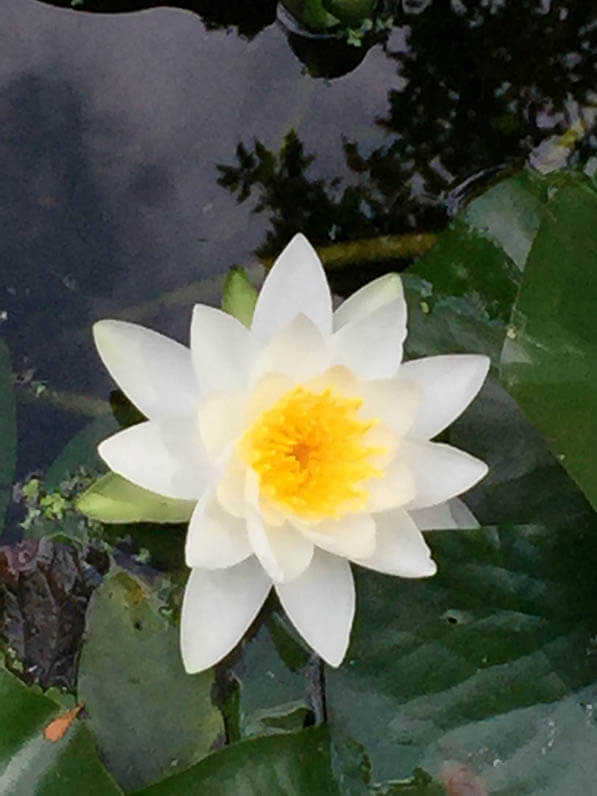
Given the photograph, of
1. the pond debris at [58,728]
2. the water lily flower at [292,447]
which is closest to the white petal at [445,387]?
the water lily flower at [292,447]

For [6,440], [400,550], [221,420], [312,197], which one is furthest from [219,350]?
[312,197]

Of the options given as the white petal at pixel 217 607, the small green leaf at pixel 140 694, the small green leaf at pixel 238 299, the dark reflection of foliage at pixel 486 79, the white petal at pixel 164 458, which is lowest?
the small green leaf at pixel 140 694

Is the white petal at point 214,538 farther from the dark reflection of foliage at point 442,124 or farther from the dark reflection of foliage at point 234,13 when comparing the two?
→ the dark reflection of foliage at point 234,13

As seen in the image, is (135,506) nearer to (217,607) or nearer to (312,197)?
(217,607)

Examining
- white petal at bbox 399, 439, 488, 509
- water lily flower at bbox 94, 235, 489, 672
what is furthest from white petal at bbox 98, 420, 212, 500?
white petal at bbox 399, 439, 488, 509

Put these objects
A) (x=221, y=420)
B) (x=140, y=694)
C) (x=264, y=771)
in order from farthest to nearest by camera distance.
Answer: (x=140, y=694), (x=264, y=771), (x=221, y=420)

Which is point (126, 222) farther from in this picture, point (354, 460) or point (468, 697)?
point (468, 697)

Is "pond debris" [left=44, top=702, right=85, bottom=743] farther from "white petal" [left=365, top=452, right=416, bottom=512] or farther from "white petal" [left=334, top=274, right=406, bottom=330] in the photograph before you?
"white petal" [left=334, top=274, right=406, bottom=330]
